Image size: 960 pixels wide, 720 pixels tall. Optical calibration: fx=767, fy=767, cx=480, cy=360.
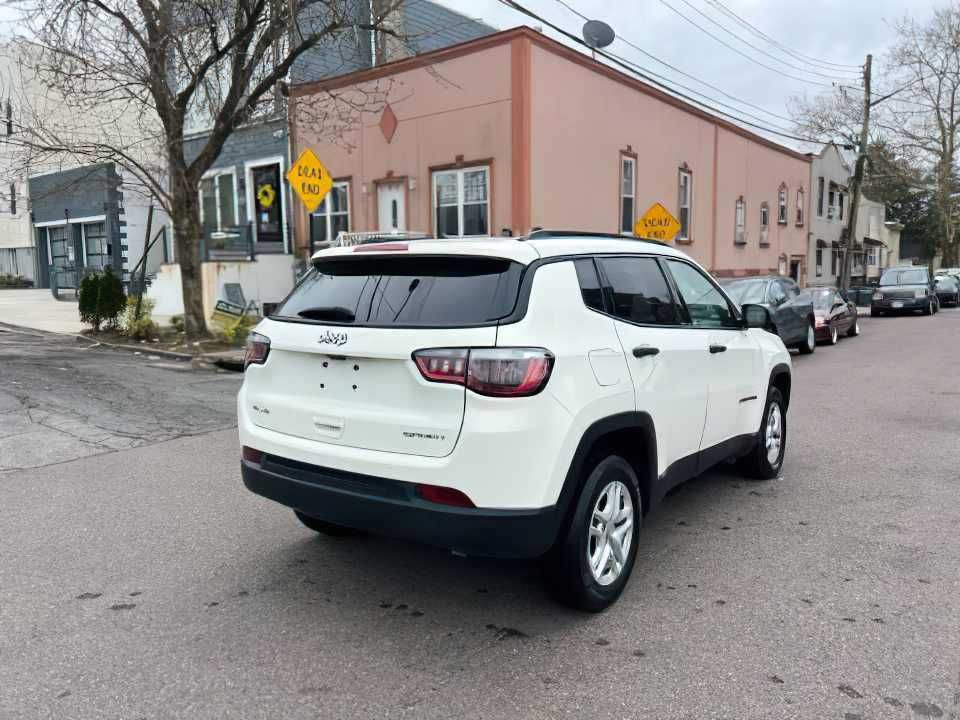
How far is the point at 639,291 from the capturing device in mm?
4234

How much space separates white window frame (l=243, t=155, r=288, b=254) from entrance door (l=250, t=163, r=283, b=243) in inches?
1.9

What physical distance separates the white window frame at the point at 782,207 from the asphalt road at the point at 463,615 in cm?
2556

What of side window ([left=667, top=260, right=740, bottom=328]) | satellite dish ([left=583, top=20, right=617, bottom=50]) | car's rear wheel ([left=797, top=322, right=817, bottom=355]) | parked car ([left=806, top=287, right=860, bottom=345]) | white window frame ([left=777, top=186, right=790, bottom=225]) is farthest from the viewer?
white window frame ([left=777, top=186, right=790, bottom=225])

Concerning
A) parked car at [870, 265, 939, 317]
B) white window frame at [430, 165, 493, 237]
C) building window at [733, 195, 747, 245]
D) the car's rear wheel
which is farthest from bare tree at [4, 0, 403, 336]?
parked car at [870, 265, 939, 317]

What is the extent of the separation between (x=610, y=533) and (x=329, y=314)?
5.73ft

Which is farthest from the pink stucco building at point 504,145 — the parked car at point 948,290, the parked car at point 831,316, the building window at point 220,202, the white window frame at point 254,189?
the parked car at point 948,290

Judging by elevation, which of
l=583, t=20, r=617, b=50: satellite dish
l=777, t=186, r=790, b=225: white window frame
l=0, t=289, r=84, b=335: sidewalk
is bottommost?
l=0, t=289, r=84, b=335: sidewalk

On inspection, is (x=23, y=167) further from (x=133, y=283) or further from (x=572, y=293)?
(x=572, y=293)

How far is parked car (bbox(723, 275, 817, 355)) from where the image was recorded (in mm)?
13703

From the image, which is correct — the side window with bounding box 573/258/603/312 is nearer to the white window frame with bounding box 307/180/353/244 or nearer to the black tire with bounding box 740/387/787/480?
the black tire with bounding box 740/387/787/480

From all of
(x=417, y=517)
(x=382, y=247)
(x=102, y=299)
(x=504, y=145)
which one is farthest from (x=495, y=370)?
(x=102, y=299)

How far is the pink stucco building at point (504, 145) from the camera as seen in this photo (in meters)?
15.9

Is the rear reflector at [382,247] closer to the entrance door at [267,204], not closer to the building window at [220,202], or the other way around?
the entrance door at [267,204]

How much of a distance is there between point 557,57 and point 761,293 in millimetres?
6711
